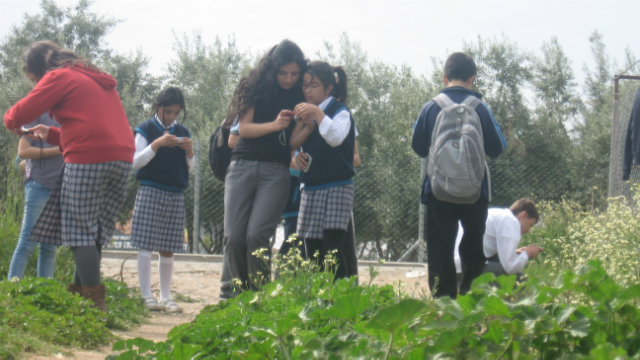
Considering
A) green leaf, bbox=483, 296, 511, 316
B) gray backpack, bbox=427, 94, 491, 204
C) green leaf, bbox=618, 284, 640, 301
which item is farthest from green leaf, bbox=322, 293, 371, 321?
gray backpack, bbox=427, 94, 491, 204

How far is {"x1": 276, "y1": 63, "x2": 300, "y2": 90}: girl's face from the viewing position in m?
3.91

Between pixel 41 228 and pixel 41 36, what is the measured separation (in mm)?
24386

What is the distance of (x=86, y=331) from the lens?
3.09m

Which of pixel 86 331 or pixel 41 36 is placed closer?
pixel 86 331

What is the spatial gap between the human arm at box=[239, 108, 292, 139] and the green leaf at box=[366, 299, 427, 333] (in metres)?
2.48

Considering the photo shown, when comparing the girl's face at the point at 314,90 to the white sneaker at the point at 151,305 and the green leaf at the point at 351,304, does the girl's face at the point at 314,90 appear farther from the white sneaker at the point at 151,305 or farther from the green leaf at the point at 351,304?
the green leaf at the point at 351,304

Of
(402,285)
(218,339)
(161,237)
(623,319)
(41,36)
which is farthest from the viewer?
(41,36)

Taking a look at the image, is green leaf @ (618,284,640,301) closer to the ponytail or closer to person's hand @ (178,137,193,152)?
the ponytail

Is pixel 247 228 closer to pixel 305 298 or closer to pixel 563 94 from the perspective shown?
pixel 305 298

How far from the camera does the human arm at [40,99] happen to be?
3.52m

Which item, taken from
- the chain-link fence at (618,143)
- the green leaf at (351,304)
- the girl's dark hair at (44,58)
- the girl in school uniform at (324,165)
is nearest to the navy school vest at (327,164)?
the girl in school uniform at (324,165)

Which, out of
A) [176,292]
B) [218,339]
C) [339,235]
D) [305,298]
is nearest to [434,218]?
[339,235]

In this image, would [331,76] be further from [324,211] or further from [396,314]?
[396,314]

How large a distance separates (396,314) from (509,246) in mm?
3579
